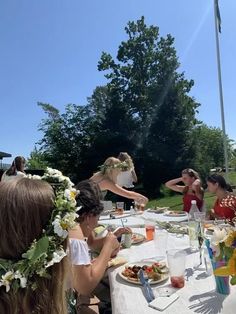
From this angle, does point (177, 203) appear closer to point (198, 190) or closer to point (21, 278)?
point (198, 190)

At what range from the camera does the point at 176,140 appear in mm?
16562

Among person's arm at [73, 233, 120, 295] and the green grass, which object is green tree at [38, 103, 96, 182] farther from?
person's arm at [73, 233, 120, 295]

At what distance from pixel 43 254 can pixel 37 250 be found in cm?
3

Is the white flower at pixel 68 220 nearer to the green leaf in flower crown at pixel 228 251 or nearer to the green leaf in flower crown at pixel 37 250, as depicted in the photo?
the green leaf in flower crown at pixel 37 250

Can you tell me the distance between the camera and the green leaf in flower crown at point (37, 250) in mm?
1034

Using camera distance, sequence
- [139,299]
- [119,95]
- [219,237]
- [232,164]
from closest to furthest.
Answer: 1. [219,237]
2. [139,299]
3. [119,95]
4. [232,164]

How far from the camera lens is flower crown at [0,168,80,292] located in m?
1.03

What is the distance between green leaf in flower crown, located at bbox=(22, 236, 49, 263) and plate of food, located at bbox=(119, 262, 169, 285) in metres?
0.82

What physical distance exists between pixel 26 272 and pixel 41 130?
60.5 feet

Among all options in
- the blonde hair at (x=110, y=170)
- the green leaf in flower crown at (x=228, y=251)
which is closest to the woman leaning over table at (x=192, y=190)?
the blonde hair at (x=110, y=170)

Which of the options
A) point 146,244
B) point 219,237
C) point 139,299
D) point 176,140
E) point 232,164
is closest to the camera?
A: point 219,237

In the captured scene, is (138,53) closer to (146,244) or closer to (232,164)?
(232,164)

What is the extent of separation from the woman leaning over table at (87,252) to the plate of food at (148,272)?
0.13m

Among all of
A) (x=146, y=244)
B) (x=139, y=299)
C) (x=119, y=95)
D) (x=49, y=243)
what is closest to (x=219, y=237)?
(x=139, y=299)
